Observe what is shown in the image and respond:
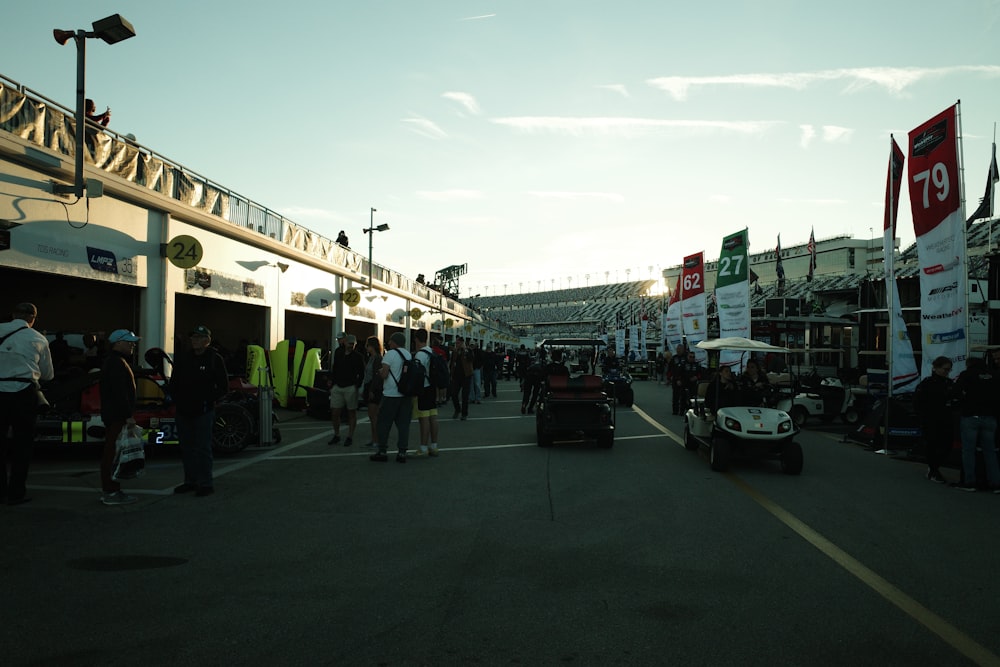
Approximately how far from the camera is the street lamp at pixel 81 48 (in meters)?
11.9

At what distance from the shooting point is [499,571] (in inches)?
201

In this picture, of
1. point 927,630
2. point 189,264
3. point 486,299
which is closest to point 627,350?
point 189,264

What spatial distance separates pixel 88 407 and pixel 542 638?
336 inches

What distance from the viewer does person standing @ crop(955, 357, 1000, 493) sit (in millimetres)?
8828

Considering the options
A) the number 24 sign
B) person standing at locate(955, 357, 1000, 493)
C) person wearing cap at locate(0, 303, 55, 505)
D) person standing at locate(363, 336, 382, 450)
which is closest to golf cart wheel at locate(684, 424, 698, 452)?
person standing at locate(955, 357, 1000, 493)

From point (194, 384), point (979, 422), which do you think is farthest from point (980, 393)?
point (194, 384)

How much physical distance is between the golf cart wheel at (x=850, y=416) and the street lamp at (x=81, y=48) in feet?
56.1

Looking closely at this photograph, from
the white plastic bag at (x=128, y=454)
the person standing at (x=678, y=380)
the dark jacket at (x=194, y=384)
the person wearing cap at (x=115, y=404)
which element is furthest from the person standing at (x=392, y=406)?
the person standing at (x=678, y=380)

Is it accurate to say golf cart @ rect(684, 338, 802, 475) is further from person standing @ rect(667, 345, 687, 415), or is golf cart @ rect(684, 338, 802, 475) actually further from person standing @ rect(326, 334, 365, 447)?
person standing @ rect(667, 345, 687, 415)

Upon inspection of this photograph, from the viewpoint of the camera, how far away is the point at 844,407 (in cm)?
1747

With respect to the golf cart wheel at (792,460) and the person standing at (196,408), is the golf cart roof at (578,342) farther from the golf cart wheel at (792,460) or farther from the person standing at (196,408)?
the person standing at (196,408)

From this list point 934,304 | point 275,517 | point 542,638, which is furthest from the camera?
point 934,304

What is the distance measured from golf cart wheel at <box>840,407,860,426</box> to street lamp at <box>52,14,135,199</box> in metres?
17.1

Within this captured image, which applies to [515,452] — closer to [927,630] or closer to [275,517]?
[275,517]
